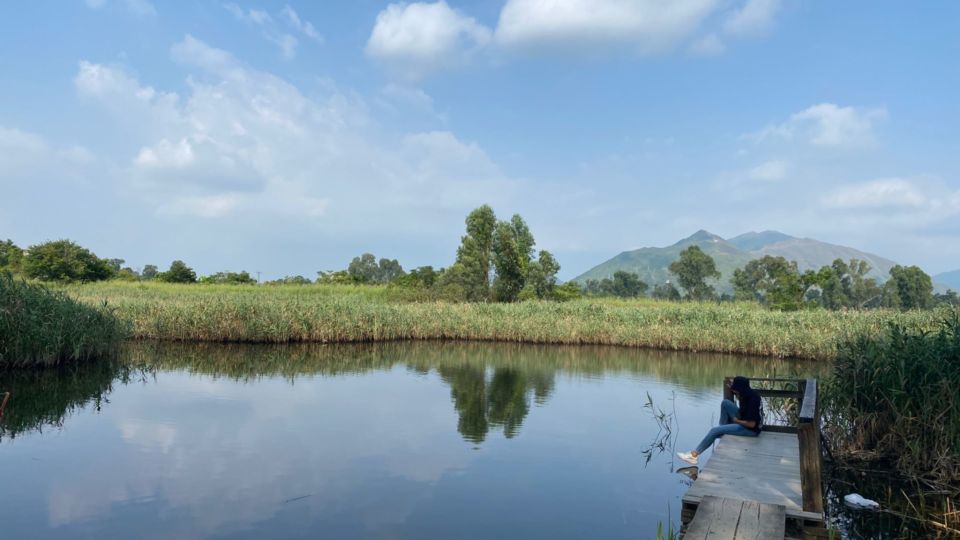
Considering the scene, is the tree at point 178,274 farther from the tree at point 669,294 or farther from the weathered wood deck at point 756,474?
the weathered wood deck at point 756,474

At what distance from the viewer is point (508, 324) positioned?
1090 inches

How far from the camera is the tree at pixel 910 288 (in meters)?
63.3

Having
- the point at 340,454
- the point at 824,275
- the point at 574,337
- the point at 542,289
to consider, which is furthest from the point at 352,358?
the point at 824,275

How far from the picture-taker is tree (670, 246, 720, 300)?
68.0m

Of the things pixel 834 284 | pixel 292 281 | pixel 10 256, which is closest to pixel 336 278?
pixel 292 281

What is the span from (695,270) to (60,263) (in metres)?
58.4

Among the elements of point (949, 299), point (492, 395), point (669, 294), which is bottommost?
point (492, 395)

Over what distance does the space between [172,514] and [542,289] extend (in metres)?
38.4

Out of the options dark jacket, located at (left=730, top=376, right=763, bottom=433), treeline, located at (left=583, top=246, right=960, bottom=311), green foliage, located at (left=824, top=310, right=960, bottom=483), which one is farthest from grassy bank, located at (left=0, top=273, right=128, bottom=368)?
treeline, located at (left=583, top=246, right=960, bottom=311)

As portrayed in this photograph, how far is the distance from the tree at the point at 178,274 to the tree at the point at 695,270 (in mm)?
48302

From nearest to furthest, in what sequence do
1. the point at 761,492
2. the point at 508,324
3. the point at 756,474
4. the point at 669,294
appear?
1. the point at 761,492
2. the point at 756,474
3. the point at 508,324
4. the point at 669,294

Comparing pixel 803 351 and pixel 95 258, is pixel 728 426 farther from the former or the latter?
pixel 95 258

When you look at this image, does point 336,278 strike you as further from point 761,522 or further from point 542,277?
point 761,522

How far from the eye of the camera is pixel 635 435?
11.9 m
